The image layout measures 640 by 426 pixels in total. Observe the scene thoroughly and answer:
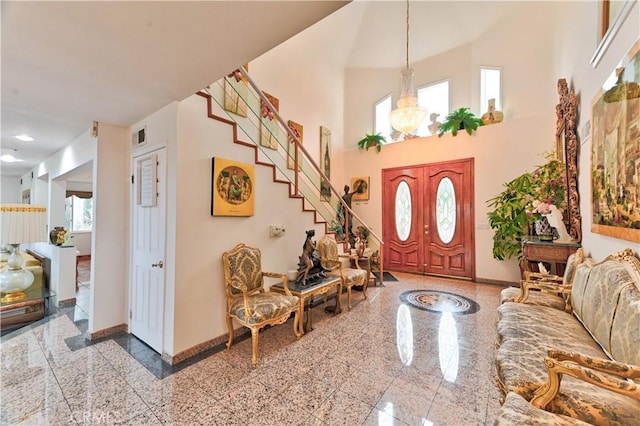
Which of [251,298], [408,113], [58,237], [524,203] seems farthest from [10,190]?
[524,203]

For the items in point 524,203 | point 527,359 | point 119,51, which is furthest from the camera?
point 524,203

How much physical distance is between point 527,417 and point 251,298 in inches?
91.1

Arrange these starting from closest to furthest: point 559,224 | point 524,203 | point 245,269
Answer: point 245,269, point 559,224, point 524,203

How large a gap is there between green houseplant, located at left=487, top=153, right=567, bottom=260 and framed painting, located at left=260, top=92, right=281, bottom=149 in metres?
3.60

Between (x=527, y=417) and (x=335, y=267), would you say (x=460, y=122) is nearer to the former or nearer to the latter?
(x=335, y=267)

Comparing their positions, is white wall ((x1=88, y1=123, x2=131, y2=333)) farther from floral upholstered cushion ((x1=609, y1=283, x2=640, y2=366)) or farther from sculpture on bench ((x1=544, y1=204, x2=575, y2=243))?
sculpture on bench ((x1=544, y1=204, x2=575, y2=243))

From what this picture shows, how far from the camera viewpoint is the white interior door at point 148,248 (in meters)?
2.49

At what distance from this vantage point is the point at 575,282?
2.27m

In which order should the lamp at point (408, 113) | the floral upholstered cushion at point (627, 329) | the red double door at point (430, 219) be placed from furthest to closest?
the red double door at point (430, 219) → the lamp at point (408, 113) → the floral upholstered cushion at point (627, 329)

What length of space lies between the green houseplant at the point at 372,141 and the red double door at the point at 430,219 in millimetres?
709

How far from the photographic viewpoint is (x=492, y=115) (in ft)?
16.5

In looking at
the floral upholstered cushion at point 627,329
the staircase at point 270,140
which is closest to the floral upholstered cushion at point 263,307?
the staircase at point 270,140

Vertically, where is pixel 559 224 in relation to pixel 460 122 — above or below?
below

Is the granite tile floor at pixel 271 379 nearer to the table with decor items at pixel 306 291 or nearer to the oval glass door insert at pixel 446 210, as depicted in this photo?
the table with decor items at pixel 306 291
